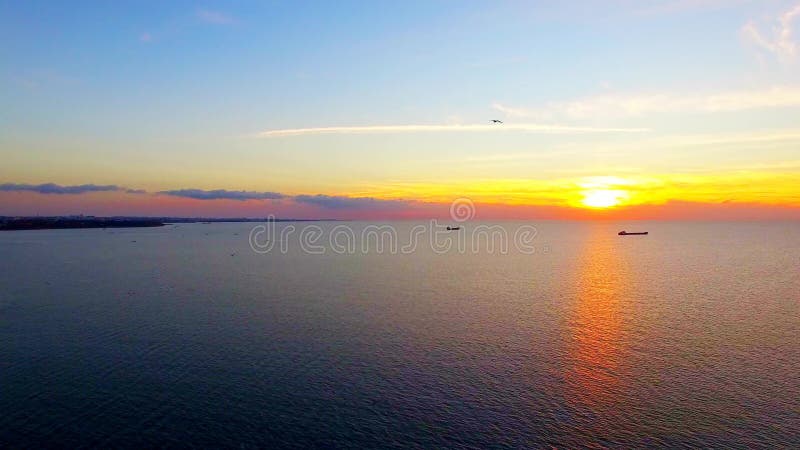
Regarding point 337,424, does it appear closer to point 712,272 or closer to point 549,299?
point 549,299

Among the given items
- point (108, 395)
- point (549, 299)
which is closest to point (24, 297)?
point (108, 395)

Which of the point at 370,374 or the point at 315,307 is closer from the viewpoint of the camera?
the point at 370,374

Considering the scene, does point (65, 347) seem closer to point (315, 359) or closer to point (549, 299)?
point (315, 359)

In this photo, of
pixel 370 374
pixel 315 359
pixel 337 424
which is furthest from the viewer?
pixel 315 359

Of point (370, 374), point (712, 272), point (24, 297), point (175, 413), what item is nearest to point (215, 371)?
point (175, 413)

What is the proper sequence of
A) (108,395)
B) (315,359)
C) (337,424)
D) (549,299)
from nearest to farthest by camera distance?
(337,424), (108,395), (315,359), (549,299)

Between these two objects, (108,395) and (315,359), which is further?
(315,359)
